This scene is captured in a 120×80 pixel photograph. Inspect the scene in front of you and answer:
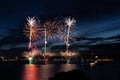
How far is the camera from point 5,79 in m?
117

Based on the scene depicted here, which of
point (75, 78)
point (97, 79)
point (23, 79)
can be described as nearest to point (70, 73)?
point (75, 78)

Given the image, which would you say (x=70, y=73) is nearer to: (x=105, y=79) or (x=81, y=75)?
(x=81, y=75)

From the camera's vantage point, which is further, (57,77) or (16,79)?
(16,79)

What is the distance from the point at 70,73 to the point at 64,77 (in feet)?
6.63

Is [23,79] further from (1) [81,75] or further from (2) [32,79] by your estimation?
(1) [81,75]

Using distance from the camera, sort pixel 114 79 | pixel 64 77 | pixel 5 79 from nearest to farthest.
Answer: pixel 64 77 < pixel 114 79 < pixel 5 79

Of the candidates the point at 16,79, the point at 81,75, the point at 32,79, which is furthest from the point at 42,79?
the point at 81,75

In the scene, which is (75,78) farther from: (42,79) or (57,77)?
(42,79)

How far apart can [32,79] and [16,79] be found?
27.8 feet

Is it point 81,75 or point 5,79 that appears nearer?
point 81,75

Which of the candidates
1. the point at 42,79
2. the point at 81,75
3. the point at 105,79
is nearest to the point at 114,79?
the point at 105,79

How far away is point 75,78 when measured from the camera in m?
47.8

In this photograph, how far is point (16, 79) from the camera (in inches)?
4712

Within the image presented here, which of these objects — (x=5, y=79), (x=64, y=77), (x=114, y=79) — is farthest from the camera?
(x=5, y=79)
